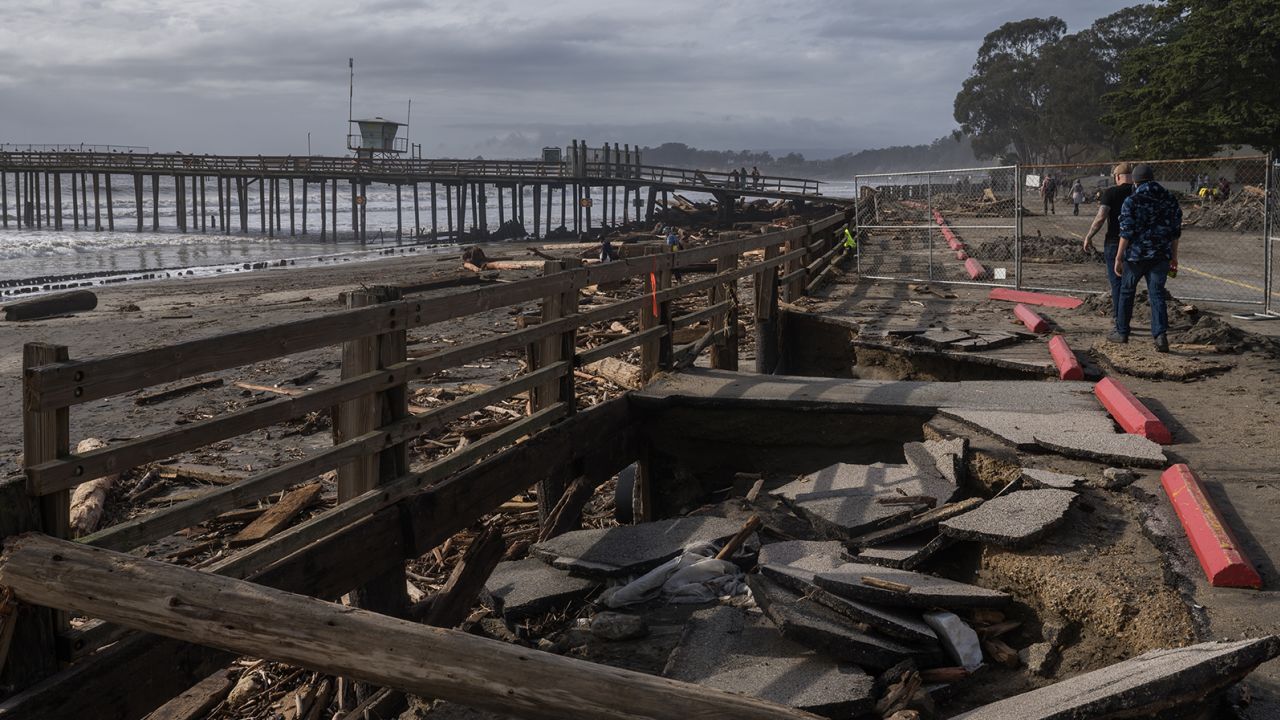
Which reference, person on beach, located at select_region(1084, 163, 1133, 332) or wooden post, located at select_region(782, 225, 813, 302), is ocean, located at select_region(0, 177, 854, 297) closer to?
wooden post, located at select_region(782, 225, 813, 302)

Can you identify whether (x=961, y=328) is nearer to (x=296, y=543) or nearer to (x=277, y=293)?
(x=296, y=543)

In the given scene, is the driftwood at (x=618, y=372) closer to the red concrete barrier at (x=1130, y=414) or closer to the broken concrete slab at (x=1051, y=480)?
the red concrete barrier at (x=1130, y=414)

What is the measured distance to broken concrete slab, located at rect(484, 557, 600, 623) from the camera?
5.76 m

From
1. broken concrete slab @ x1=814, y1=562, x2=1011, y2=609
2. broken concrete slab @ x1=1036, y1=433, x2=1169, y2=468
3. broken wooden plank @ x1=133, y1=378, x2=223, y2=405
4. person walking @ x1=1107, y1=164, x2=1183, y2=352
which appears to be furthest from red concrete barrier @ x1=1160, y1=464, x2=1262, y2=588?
broken wooden plank @ x1=133, y1=378, x2=223, y2=405

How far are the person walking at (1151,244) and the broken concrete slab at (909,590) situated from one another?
607 cm

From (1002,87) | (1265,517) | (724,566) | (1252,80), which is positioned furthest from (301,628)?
(1002,87)

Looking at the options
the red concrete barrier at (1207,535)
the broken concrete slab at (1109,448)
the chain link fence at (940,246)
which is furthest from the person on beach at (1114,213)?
the red concrete barrier at (1207,535)

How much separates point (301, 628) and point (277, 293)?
24601mm

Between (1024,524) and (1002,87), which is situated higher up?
(1002,87)

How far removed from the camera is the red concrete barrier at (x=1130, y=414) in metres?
6.89

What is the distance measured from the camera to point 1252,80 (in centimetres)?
3719

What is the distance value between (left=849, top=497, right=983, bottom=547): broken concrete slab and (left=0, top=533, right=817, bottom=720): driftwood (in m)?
2.83

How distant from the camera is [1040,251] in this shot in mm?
22281

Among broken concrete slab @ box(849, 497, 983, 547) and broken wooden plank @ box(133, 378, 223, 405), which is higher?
broken concrete slab @ box(849, 497, 983, 547)
